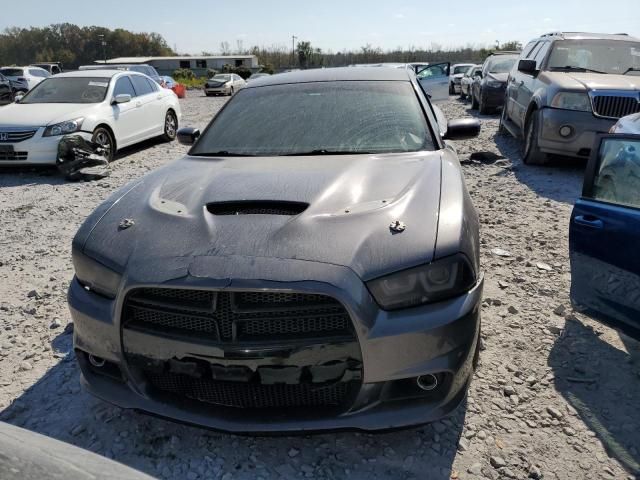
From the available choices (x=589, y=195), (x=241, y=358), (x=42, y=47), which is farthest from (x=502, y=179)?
(x=42, y=47)

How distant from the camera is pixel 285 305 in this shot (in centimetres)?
195

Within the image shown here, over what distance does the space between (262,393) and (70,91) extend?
8660mm

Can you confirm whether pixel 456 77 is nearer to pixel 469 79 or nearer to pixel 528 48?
pixel 469 79

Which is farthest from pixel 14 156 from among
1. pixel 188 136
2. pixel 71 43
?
pixel 71 43

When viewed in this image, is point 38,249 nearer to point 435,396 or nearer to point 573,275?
point 435,396

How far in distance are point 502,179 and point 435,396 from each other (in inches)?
221

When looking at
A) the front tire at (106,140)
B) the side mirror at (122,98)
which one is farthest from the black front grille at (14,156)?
the side mirror at (122,98)

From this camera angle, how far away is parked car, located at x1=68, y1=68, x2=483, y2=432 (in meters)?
1.94

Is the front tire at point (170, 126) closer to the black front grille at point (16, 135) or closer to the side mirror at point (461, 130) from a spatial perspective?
the black front grille at point (16, 135)

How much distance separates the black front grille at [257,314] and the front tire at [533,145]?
621 centimetres

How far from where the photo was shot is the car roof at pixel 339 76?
3.84m

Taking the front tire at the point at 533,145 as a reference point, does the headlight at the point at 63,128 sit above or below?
above

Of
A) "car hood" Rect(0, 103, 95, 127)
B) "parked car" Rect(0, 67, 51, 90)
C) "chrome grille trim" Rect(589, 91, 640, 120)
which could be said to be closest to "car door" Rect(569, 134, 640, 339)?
"chrome grille trim" Rect(589, 91, 640, 120)

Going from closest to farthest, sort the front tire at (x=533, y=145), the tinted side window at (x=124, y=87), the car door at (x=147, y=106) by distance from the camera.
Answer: the front tire at (x=533, y=145)
the tinted side window at (x=124, y=87)
the car door at (x=147, y=106)
